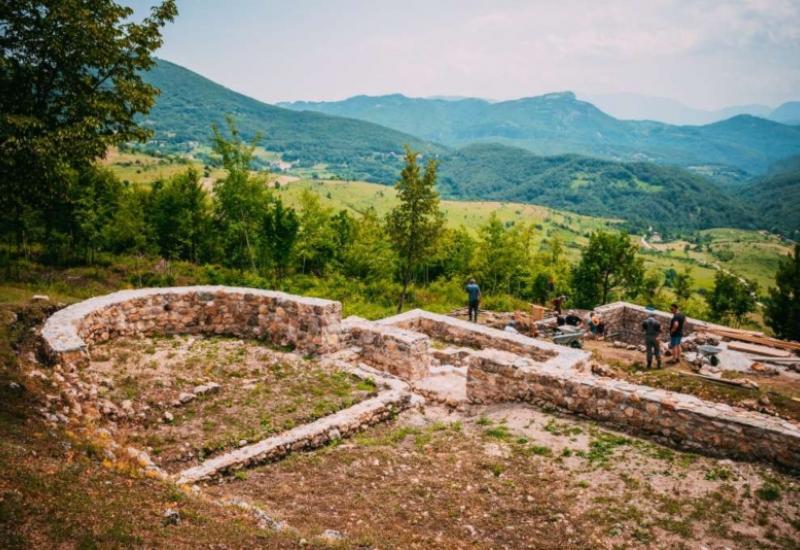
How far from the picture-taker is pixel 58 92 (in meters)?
11.1

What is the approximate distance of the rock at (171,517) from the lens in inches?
231

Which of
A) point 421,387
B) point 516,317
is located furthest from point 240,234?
point 421,387

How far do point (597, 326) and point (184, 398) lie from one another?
19.6 meters

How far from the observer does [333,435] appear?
10.4 m

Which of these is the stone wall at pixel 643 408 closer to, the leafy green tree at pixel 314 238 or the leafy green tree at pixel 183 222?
the leafy green tree at pixel 314 238

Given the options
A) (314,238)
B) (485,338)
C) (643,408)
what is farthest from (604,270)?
(643,408)

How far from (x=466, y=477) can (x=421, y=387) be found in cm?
471

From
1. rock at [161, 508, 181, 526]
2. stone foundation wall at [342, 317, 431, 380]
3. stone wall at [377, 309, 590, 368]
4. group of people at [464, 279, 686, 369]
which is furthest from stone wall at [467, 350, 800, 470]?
rock at [161, 508, 181, 526]

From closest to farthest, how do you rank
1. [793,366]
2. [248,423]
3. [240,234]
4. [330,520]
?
1. [330,520]
2. [248,423]
3. [793,366]
4. [240,234]

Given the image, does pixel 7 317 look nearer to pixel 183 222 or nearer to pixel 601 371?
pixel 601 371

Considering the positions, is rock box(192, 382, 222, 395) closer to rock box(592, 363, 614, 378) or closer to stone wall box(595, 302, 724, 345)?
rock box(592, 363, 614, 378)

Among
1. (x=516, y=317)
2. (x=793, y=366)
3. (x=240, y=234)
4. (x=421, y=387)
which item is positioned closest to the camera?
(x=421, y=387)

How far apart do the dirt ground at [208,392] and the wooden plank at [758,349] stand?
1812cm

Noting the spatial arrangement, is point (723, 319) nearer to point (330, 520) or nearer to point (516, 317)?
point (516, 317)
